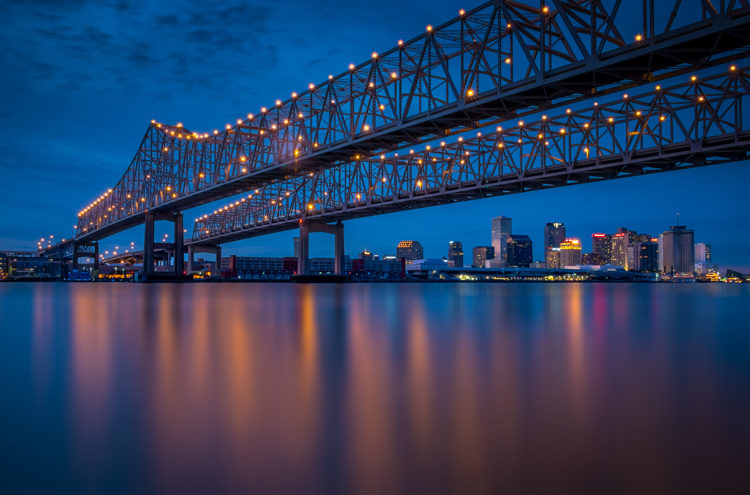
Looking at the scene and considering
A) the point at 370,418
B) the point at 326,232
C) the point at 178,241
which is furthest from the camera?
the point at 326,232

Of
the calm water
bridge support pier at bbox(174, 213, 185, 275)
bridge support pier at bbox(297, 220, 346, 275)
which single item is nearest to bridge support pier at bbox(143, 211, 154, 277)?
bridge support pier at bbox(174, 213, 185, 275)

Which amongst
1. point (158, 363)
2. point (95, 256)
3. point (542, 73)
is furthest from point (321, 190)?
point (95, 256)

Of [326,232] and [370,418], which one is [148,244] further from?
[370,418]

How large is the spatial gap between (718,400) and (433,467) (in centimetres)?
369

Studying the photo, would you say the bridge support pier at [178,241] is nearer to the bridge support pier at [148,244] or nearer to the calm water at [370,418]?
the bridge support pier at [148,244]

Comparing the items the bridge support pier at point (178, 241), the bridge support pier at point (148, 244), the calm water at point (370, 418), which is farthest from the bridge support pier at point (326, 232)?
the calm water at point (370, 418)

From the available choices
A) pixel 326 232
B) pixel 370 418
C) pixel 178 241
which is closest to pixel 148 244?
pixel 178 241

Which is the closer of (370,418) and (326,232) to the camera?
(370,418)

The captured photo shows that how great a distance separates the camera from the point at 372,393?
5.67 metres

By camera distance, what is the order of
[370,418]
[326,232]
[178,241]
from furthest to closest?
1. [326,232]
2. [178,241]
3. [370,418]

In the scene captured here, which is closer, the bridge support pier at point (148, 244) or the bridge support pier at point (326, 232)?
the bridge support pier at point (148, 244)

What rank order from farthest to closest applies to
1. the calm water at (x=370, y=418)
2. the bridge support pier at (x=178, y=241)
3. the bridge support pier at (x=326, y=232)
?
the bridge support pier at (x=326, y=232)
the bridge support pier at (x=178, y=241)
the calm water at (x=370, y=418)

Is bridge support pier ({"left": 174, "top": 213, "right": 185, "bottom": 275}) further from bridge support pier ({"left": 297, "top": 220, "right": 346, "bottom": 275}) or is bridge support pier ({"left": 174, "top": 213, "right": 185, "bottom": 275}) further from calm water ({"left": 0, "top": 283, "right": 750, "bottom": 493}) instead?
calm water ({"left": 0, "top": 283, "right": 750, "bottom": 493})

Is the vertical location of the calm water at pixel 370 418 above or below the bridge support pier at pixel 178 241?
below
